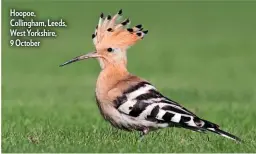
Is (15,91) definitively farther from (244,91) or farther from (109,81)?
(109,81)

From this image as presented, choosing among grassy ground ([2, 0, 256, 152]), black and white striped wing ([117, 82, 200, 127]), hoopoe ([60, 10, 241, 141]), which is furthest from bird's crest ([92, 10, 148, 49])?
grassy ground ([2, 0, 256, 152])

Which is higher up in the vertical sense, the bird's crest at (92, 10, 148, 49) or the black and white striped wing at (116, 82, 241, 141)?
the bird's crest at (92, 10, 148, 49)

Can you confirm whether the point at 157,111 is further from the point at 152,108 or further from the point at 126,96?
the point at 126,96

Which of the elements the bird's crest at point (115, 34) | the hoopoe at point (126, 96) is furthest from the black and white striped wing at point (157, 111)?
the bird's crest at point (115, 34)

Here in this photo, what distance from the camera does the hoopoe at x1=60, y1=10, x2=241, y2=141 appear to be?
10.8 m

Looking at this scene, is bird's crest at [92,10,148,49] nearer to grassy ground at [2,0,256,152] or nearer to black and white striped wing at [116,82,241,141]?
black and white striped wing at [116,82,241,141]

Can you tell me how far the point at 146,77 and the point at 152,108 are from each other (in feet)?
31.7

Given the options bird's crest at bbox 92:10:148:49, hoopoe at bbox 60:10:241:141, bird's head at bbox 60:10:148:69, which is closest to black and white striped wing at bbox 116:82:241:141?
hoopoe at bbox 60:10:241:141

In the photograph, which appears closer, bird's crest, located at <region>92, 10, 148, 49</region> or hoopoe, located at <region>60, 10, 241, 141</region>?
hoopoe, located at <region>60, 10, 241, 141</region>

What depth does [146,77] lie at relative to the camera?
2053 cm

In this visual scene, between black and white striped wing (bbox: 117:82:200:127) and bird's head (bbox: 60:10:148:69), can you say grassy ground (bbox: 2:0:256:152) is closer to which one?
black and white striped wing (bbox: 117:82:200:127)

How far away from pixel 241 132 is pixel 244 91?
22.6ft

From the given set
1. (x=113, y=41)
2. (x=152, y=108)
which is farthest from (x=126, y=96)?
(x=113, y=41)

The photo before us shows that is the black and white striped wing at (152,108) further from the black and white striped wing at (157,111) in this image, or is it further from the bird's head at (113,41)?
the bird's head at (113,41)
